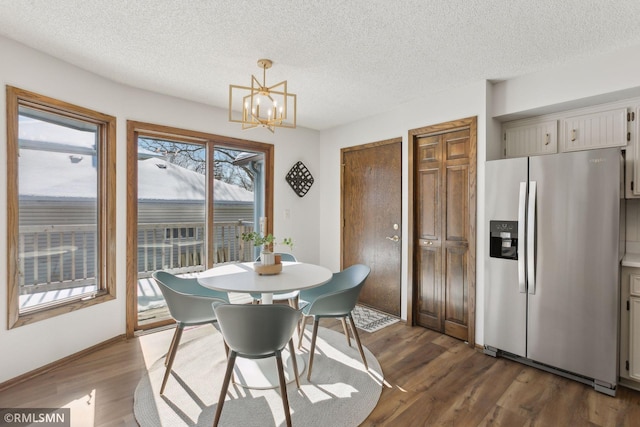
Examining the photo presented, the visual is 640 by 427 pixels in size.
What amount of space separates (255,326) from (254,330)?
0.03 metres

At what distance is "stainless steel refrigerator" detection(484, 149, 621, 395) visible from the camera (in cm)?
220

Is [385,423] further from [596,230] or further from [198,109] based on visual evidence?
[198,109]

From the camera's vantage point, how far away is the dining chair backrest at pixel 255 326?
1700mm

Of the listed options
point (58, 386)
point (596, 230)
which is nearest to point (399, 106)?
point (596, 230)

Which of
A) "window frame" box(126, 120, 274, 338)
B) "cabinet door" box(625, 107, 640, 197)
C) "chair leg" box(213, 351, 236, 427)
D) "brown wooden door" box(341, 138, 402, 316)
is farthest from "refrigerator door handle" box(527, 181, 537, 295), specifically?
"window frame" box(126, 120, 274, 338)

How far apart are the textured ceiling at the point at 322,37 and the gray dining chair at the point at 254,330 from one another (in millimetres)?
1724

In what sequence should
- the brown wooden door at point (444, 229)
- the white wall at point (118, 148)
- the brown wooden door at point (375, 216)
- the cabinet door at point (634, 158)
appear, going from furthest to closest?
the brown wooden door at point (375, 216) → the brown wooden door at point (444, 229) → the cabinet door at point (634, 158) → the white wall at point (118, 148)

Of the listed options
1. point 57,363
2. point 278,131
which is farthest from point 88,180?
point 278,131

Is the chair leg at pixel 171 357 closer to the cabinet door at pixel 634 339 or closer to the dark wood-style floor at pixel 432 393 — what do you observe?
the dark wood-style floor at pixel 432 393

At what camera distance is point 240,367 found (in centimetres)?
247

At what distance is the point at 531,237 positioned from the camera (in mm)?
2500

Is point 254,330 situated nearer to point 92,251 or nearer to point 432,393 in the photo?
point 432,393

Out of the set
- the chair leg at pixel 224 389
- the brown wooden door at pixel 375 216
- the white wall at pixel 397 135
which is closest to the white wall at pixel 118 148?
the white wall at pixel 397 135

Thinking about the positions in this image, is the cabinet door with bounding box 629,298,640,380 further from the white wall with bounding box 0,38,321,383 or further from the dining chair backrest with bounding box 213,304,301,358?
the white wall with bounding box 0,38,321,383
